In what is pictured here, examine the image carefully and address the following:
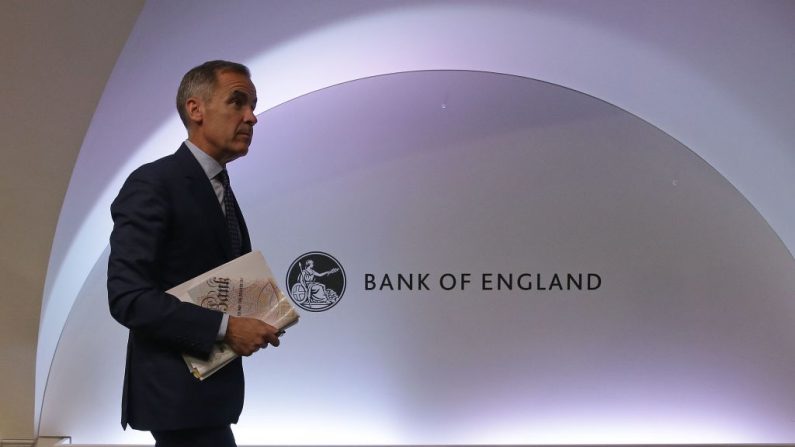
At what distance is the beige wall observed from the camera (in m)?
2.93

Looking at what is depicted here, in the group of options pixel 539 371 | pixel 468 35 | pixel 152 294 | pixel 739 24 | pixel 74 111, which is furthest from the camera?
pixel 539 371

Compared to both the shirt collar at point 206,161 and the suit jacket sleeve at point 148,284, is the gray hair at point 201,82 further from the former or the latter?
the suit jacket sleeve at point 148,284

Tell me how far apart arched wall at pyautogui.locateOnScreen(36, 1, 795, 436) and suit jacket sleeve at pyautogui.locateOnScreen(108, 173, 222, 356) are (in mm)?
1627

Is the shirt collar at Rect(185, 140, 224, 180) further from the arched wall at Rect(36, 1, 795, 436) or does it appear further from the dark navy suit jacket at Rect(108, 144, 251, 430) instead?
the arched wall at Rect(36, 1, 795, 436)

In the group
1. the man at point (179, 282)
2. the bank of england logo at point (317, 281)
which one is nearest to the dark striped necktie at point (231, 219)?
the man at point (179, 282)

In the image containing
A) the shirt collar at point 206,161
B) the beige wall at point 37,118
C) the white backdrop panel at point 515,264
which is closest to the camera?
the shirt collar at point 206,161

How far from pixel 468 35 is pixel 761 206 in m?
1.80

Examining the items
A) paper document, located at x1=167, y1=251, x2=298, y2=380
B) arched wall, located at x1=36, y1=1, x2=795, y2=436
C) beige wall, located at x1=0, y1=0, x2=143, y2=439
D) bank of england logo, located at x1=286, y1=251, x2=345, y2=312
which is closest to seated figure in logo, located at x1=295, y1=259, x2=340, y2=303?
bank of england logo, located at x1=286, y1=251, x2=345, y2=312

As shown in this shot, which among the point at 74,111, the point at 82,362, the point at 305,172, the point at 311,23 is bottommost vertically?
the point at 82,362

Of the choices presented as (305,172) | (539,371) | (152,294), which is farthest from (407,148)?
(152,294)

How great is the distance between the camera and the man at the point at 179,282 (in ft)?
5.63

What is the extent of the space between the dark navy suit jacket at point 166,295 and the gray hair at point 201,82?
0.51ft

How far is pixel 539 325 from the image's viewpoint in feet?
14.6

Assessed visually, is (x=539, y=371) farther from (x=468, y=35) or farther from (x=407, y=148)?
(x=468, y=35)
